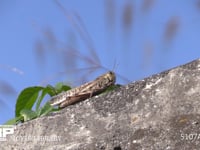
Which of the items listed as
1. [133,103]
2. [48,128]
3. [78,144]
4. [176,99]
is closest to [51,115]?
[48,128]

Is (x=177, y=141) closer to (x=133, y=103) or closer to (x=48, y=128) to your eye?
(x=133, y=103)

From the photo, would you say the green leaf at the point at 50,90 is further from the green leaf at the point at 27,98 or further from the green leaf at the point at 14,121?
the green leaf at the point at 14,121

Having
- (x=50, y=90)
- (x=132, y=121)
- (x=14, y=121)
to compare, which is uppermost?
(x=50, y=90)

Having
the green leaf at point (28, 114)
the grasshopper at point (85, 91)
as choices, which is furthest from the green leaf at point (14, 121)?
the grasshopper at point (85, 91)

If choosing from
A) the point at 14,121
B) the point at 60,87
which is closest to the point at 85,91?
the point at 60,87

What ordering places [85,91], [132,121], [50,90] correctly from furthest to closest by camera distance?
[50,90], [85,91], [132,121]

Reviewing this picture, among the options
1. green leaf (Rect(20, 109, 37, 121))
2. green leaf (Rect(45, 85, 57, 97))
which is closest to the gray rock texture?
green leaf (Rect(20, 109, 37, 121))

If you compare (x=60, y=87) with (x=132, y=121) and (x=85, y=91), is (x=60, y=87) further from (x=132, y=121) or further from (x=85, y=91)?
(x=132, y=121)

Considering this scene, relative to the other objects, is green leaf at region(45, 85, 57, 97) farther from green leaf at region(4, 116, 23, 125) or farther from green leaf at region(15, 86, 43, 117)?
green leaf at region(4, 116, 23, 125)
